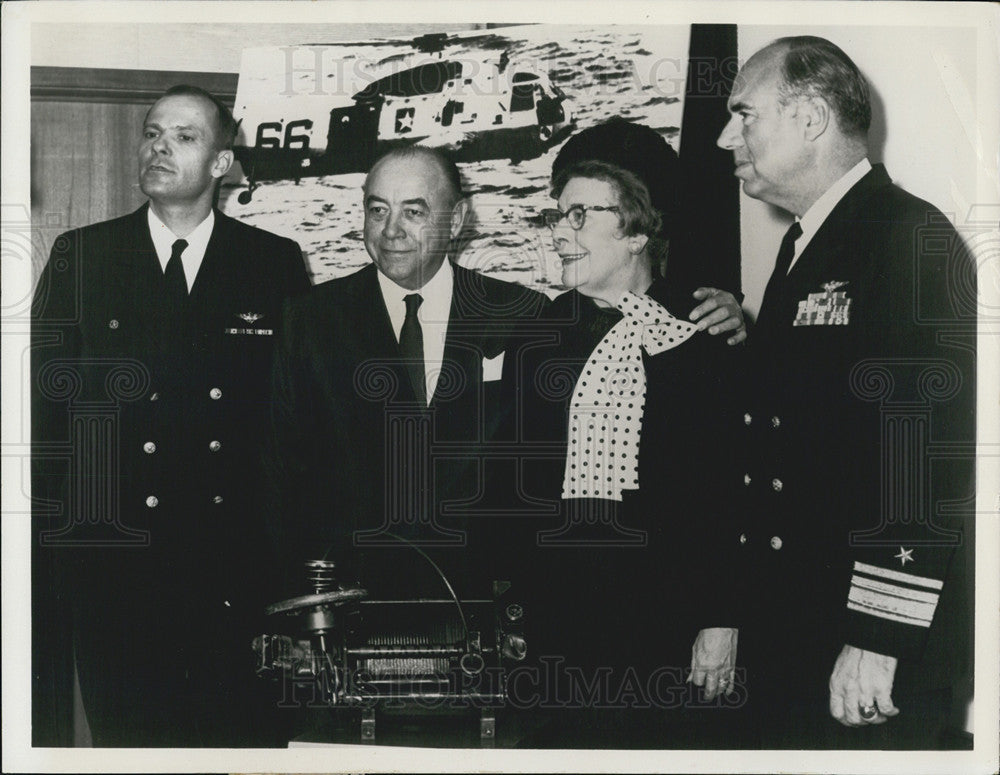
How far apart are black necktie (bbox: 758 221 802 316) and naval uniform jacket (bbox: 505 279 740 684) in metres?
0.16

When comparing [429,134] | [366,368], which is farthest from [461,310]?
[429,134]

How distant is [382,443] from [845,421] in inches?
44.2

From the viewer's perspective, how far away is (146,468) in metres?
2.53

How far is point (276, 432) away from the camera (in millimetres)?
2518

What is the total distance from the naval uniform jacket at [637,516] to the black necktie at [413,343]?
230 millimetres

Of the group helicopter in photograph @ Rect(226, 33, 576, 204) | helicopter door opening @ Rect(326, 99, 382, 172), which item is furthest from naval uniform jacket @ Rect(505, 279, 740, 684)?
helicopter door opening @ Rect(326, 99, 382, 172)

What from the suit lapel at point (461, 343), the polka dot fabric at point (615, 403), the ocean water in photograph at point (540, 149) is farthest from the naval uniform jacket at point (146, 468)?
the polka dot fabric at point (615, 403)

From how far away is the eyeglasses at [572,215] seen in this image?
2516 mm

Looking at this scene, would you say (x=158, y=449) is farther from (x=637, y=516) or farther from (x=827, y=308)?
(x=827, y=308)

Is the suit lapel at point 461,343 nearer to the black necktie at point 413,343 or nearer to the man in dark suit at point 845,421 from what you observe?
the black necktie at point 413,343

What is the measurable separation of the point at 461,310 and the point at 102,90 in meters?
1.05

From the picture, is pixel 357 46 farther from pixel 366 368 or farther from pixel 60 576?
pixel 60 576

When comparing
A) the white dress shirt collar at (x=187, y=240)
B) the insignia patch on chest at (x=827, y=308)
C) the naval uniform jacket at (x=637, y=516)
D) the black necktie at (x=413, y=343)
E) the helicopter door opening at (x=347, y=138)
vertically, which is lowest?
the naval uniform jacket at (x=637, y=516)

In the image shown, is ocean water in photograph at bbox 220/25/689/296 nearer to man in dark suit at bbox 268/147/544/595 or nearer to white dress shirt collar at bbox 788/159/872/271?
man in dark suit at bbox 268/147/544/595
